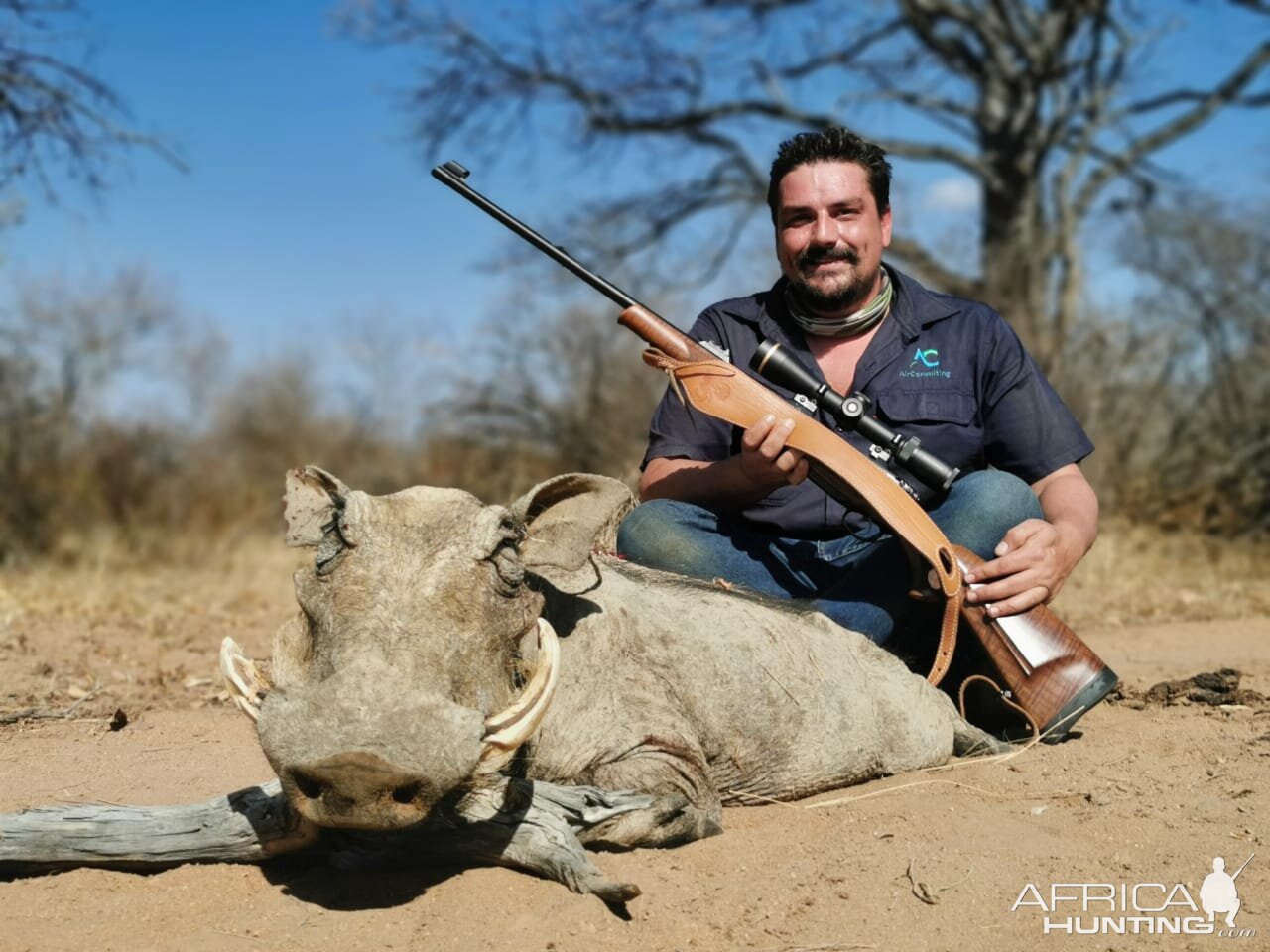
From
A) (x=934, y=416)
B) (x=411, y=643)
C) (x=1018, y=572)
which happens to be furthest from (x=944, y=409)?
(x=411, y=643)

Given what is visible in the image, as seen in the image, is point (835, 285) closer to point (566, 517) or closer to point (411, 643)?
point (566, 517)

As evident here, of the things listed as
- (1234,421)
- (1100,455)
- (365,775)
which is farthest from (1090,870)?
(1234,421)

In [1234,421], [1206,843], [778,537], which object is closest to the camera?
[1206,843]

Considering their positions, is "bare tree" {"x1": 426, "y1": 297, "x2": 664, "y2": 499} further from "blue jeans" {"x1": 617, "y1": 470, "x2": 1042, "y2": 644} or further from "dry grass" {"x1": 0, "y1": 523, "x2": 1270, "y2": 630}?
"blue jeans" {"x1": 617, "y1": 470, "x2": 1042, "y2": 644}

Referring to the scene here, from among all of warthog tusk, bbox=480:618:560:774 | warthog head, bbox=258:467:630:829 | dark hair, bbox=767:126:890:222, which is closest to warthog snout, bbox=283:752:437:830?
warthog head, bbox=258:467:630:829

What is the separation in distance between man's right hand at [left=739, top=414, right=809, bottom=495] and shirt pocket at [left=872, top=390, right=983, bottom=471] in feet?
2.22

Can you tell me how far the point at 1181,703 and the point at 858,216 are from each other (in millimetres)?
2347

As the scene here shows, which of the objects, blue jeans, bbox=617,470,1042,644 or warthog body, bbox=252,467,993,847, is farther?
blue jeans, bbox=617,470,1042,644

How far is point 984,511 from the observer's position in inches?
183

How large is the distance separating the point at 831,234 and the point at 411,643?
2755 millimetres

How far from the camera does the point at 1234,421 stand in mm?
13367

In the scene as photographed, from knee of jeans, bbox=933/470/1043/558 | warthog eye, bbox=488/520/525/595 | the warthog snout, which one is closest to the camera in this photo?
the warthog snout

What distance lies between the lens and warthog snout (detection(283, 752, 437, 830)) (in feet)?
8.71

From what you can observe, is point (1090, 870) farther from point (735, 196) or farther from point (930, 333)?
point (735, 196)
